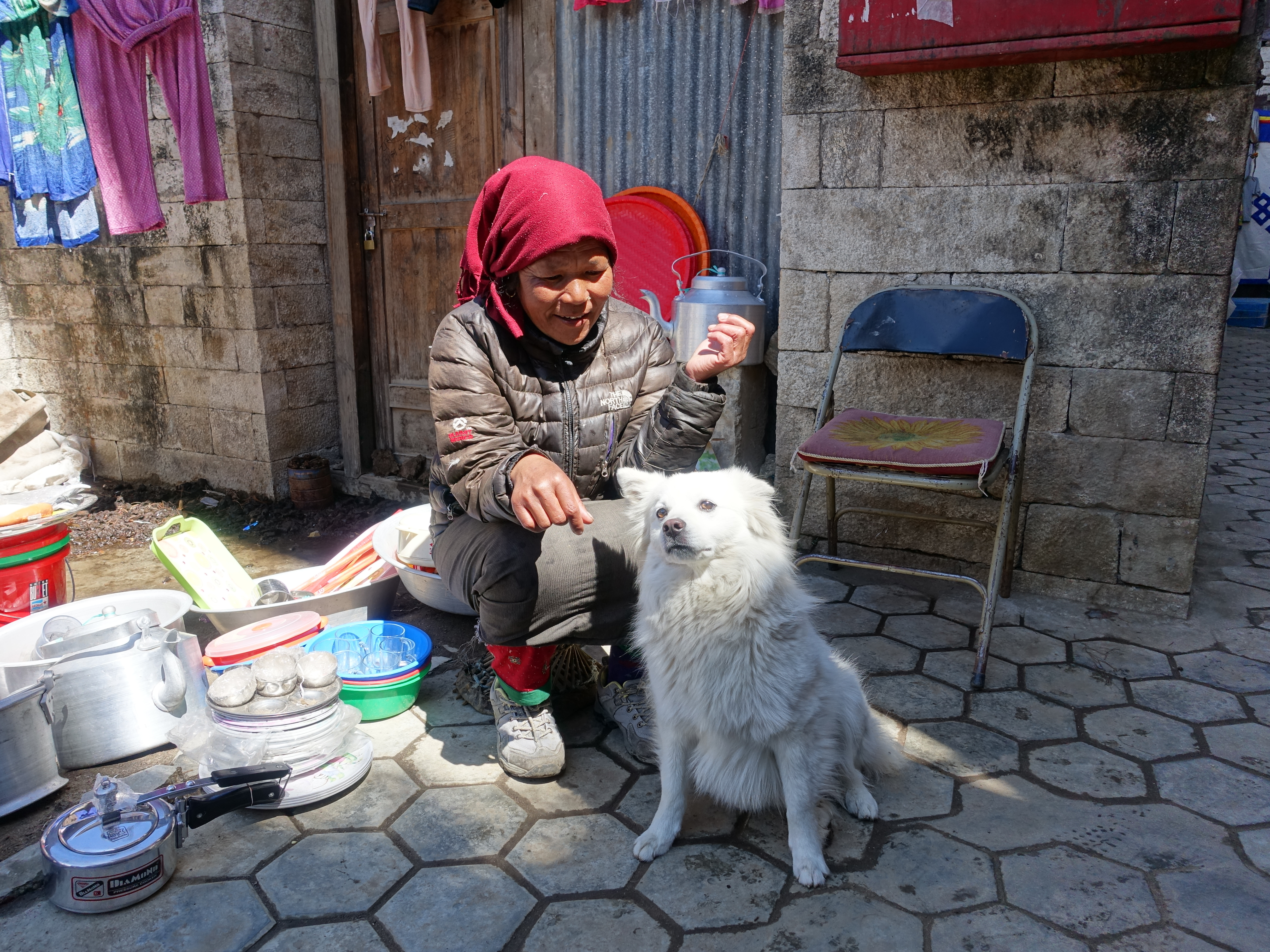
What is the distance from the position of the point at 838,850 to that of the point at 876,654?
1194 mm

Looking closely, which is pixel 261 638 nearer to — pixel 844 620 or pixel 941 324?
pixel 844 620

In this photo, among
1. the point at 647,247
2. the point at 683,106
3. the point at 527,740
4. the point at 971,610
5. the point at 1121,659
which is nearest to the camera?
the point at 527,740

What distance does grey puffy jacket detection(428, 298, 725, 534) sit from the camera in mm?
2297

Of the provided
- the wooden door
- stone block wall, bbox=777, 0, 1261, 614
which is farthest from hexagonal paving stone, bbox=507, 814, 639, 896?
the wooden door

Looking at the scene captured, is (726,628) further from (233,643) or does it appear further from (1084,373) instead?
(1084,373)

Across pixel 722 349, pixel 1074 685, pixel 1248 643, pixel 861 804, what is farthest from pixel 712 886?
pixel 1248 643

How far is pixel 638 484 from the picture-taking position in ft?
6.94

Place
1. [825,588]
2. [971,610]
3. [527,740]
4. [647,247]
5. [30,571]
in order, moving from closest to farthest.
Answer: [527,740], [30,571], [971,610], [825,588], [647,247]

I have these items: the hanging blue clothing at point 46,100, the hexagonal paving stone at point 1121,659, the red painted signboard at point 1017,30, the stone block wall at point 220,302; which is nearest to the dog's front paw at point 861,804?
the hexagonal paving stone at point 1121,659

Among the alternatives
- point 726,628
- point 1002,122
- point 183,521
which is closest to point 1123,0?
point 1002,122

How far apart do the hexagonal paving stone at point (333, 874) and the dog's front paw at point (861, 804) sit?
3.80ft

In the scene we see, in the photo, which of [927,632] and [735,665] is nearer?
[735,665]

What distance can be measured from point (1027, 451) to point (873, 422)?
28.6 inches

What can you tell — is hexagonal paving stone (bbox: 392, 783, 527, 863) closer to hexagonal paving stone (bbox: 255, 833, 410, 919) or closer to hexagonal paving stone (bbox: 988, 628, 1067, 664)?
hexagonal paving stone (bbox: 255, 833, 410, 919)
